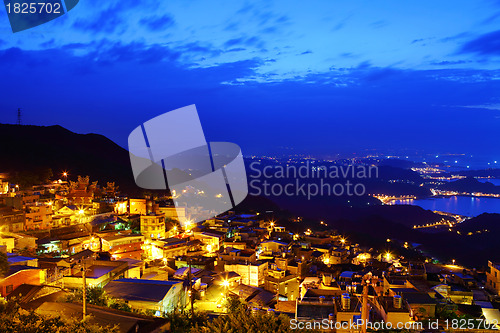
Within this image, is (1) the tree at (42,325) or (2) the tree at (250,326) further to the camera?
(2) the tree at (250,326)

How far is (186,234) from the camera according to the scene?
14469mm

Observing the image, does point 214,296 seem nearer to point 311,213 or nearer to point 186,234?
point 186,234

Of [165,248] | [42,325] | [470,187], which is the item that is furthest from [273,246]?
[470,187]

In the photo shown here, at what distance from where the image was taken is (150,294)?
6711 mm

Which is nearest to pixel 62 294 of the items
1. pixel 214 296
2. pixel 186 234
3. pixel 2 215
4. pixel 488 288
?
pixel 214 296

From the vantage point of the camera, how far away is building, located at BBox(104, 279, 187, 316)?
6465 mm

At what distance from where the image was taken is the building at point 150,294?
6.46 m

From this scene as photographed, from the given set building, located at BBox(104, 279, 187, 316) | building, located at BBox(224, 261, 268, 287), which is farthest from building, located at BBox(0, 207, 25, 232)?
building, located at BBox(224, 261, 268, 287)

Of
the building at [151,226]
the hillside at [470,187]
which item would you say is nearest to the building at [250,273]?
the building at [151,226]

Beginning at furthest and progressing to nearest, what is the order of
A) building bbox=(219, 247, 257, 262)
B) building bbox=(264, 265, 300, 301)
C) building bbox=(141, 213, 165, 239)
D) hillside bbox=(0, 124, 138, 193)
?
hillside bbox=(0, 124, 138, 193) → building bbox=(141, 213, 165, 239) → building bbox=(219, 247, 257, 262) → building bbox=(264, 265, 300, 301)

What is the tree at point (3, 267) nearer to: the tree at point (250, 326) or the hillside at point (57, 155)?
the tree at point (250, 326)

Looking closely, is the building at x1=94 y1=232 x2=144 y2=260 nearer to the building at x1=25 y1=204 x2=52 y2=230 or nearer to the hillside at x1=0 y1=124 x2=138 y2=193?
the building at x1=25 y1=204 x2=52 y2=230

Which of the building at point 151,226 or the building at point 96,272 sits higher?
the building at point 151,226

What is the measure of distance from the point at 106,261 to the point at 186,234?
568 cm
